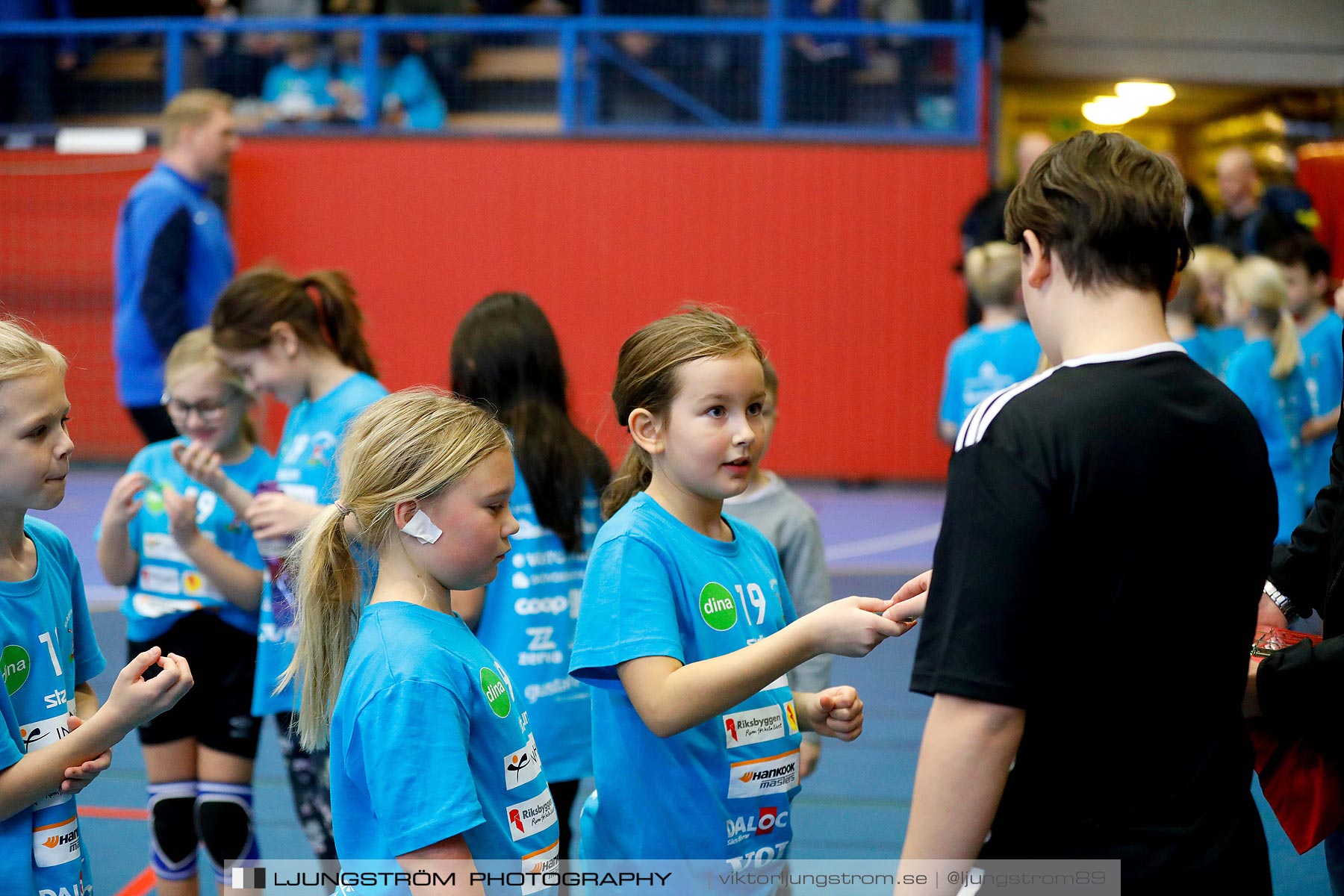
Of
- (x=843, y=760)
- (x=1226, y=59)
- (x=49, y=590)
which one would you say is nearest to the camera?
(x=49, y=590)

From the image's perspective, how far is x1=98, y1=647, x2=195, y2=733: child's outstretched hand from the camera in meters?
1.87

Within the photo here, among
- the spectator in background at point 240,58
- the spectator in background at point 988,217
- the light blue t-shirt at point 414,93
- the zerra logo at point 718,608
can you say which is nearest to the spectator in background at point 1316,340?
the spectator in background at point 988,217

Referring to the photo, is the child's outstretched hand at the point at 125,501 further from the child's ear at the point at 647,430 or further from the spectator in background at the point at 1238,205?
the spectator in background at the point at 1238,205

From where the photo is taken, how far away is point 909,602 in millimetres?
1670

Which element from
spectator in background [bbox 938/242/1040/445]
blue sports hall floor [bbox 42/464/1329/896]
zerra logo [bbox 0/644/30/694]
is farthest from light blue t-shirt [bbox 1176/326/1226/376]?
zerra logo [bbox 0/644/30/694]

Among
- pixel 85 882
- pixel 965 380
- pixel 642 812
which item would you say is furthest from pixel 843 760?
pixel 85 882

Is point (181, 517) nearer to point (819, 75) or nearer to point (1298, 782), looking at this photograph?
point (1298, 782)

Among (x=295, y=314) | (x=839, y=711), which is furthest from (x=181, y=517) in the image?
(x=839, y=711)

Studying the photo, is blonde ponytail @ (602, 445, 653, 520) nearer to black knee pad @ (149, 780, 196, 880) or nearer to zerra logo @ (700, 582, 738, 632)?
zerra logo @ (700, 582, 738, 632)

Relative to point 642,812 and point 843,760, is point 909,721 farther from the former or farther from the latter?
point 642,812

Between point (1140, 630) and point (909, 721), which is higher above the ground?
point (1140, 630)

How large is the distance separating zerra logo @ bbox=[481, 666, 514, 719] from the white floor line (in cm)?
594

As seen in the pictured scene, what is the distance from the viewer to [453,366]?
2965 millimetres

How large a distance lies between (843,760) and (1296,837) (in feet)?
9.13
